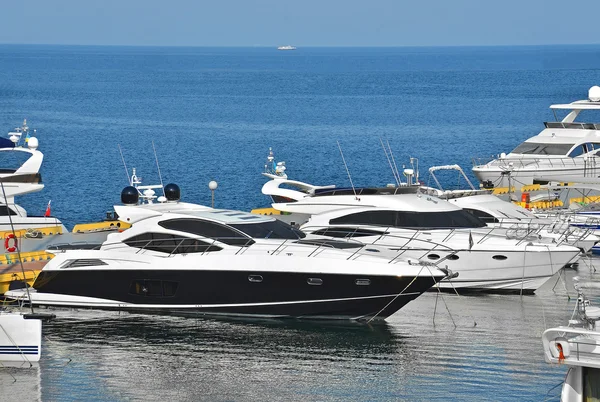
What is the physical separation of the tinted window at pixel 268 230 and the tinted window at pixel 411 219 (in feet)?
11.4

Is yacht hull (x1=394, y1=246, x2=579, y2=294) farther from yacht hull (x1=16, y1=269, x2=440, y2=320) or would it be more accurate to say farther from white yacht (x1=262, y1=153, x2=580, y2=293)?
yacht hull (x1=16, y1=269, x2=440, y2=320)

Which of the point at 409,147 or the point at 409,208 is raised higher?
the point at 409,208

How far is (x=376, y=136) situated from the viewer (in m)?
85.2

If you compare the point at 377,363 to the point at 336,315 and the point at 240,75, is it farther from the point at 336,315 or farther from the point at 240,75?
the point at 240,75

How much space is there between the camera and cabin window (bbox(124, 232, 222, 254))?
88.3 ft

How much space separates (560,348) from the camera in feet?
44.0

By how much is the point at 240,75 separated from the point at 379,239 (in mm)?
160476

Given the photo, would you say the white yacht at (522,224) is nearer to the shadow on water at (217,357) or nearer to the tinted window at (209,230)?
the shadow on water at (217,357)

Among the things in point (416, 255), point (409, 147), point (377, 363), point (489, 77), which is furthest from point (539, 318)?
point (489, 77)

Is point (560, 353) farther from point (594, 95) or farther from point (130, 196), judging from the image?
point (594, 95)

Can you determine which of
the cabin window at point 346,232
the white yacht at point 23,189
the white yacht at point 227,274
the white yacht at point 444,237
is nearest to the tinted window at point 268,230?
the white yacht at point 227,274

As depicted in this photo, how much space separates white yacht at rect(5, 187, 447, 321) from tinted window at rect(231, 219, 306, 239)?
0.02 metres

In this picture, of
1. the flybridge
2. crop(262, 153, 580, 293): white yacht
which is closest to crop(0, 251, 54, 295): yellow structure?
crop(262, 153, 580, 293): white yacht

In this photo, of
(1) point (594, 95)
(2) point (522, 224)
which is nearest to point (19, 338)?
(2) point (522, 224)
